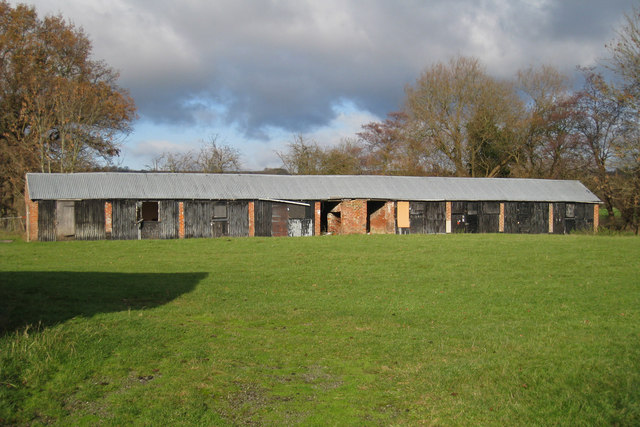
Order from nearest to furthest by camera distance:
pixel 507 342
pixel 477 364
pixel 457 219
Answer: pixel 477 364, pixel 507 342, pixel 457 219

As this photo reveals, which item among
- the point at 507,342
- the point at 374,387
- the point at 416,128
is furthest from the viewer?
the point at 416,128

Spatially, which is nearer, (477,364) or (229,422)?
(229,422)

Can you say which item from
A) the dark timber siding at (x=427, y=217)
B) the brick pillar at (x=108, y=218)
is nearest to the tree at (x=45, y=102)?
the brick pillar at (x=108, y=218)

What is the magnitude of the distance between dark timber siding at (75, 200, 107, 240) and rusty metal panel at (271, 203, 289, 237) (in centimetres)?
1028

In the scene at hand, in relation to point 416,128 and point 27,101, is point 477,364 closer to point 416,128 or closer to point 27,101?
point 27,101

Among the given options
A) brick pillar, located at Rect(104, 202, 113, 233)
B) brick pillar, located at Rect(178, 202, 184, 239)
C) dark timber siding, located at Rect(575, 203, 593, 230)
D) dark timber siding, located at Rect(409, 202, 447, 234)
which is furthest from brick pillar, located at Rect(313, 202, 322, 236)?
dark timber siding, located at Rect(575, 203, 593, 230)

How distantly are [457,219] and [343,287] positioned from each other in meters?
25.6

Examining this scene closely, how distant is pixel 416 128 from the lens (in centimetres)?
5184

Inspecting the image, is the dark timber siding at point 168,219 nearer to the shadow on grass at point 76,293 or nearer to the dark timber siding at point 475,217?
the shadow on grass at point 76,293

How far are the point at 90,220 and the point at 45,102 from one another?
14.2 meters

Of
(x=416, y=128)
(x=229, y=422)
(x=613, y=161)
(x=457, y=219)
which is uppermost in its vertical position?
(x=416, y=128)

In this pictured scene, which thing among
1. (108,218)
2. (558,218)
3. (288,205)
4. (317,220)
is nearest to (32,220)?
(108,218)

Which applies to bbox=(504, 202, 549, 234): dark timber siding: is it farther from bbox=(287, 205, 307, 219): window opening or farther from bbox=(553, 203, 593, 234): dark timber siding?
bbox=(287, 205, 307, 219): window opening

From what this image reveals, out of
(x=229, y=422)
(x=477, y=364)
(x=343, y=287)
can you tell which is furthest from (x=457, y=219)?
(x=229, y=422)
